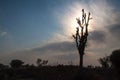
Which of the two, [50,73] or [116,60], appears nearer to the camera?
[116,60]

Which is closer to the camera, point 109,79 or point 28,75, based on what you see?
point 109,79

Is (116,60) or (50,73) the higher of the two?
(116,60)

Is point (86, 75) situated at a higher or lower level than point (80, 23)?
lower

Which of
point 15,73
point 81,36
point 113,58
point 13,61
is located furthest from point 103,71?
point 13,61

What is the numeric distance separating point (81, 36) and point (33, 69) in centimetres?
905

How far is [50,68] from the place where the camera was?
4950 cm

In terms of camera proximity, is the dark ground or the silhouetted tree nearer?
the silhouetted tree

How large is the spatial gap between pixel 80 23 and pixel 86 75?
16639mm

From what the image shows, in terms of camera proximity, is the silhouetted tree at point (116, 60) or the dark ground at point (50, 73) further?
the dark ground at point (50, 73)

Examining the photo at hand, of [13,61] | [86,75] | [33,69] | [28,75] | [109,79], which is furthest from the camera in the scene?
[13,61]

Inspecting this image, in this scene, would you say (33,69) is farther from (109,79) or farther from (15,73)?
(109,79)

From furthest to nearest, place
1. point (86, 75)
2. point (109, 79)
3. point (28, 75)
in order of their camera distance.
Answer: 1. point (28, 75)
2. point (109, 79)
3. point (86, 75)

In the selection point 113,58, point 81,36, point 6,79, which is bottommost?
point 6,79

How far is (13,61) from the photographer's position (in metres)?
82.2
